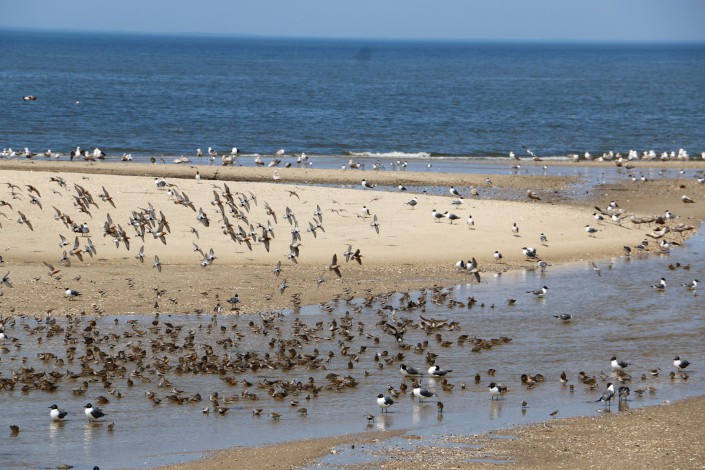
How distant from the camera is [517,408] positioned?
16.3m

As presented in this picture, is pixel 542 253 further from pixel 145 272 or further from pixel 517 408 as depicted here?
pixel 517 408

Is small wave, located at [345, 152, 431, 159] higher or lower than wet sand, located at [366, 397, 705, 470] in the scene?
higher

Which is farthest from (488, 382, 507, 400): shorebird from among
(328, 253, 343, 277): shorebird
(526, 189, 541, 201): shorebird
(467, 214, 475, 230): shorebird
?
(526, 189, 541, 201): shorebird

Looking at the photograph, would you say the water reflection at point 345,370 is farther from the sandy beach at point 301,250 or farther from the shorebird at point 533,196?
the shorebird at point 533,196

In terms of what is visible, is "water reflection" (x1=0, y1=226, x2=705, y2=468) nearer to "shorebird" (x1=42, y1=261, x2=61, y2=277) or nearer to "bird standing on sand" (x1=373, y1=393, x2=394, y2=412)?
"bird standing on sand" (x1=373, y1=393, x2=394, y2=412)

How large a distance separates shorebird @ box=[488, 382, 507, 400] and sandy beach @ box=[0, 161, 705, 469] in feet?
4.48

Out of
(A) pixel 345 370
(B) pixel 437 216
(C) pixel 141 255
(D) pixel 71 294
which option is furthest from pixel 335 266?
(A) pixel 345 370

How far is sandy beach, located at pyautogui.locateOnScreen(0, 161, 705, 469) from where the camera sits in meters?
14.8

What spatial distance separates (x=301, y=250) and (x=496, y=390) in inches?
424

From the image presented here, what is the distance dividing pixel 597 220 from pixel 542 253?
4.79m

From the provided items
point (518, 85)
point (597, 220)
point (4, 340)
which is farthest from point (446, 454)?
point (518, 85)

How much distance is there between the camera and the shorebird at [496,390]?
54.7 ft

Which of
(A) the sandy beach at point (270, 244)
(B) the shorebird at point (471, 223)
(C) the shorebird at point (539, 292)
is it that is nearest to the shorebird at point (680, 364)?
(C) the shorebird at point (539, 292)

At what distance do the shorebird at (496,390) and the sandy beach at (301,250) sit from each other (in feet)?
4.48
